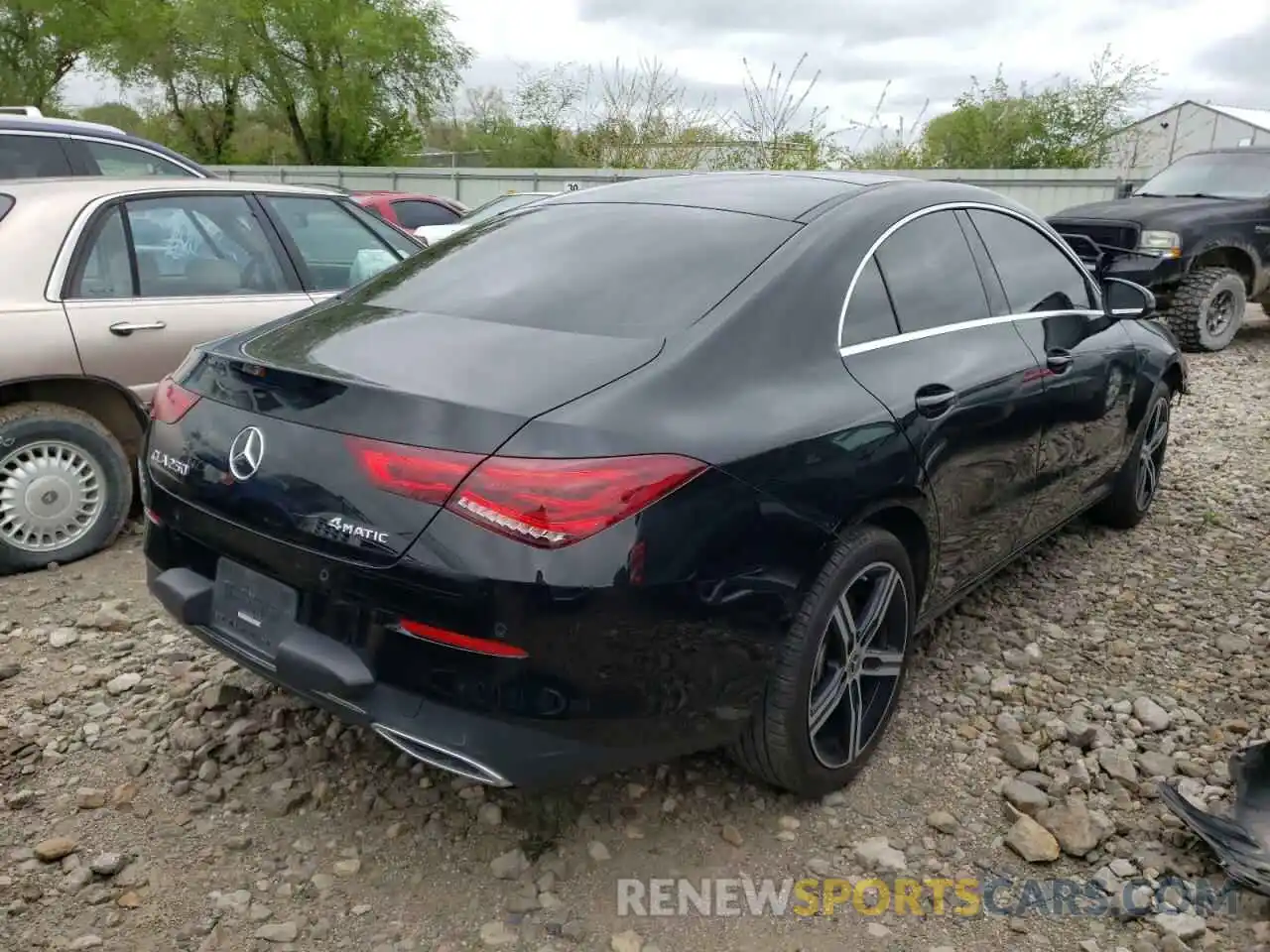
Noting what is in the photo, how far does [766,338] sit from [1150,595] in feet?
8.51

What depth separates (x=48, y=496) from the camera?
400cm

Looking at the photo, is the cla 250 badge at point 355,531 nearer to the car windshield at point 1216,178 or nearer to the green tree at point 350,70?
the car windshield at point 1216,178

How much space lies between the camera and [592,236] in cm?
287

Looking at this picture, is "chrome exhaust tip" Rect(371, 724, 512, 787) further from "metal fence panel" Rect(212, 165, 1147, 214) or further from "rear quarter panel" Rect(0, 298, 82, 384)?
"metal fence panel" Rect(212, 165, 1147, 214)

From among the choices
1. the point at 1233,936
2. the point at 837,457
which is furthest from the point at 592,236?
the point at 1233,936

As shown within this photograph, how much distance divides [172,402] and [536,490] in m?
1.21

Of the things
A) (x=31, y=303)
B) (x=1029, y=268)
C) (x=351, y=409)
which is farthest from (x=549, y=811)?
(x=31, y=303)

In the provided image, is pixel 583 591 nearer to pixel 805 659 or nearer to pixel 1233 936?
pixel 805 659

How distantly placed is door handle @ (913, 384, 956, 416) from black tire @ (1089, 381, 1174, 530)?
2.01 metres

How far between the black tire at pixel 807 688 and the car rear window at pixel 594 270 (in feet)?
2.29

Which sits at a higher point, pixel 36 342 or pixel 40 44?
pixel 40 44

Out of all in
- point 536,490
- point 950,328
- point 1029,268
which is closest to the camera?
point 536,490

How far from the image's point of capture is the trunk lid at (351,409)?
2.03 meters

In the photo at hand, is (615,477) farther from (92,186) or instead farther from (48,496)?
(92,186)
